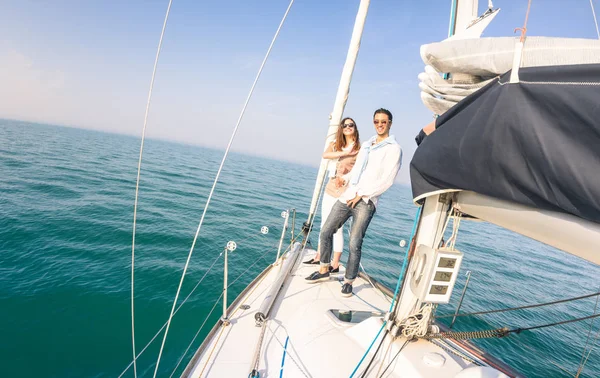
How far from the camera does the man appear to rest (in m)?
2.96

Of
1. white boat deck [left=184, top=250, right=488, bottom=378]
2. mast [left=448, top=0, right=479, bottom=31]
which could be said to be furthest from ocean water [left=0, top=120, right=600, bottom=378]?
mast [left=448, top=0, right=479, bottom=31]

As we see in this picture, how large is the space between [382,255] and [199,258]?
256 inches

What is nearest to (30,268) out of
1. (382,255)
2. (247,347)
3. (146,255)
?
(146,255)

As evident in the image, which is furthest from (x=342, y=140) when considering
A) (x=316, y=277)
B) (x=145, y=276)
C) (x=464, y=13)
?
(x=145, y=276)

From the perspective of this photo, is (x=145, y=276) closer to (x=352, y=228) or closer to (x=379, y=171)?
(x=352, y=228)

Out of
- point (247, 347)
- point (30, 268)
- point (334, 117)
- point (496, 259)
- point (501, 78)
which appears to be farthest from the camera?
point (496, 259)

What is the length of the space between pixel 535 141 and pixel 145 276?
6.69 meters

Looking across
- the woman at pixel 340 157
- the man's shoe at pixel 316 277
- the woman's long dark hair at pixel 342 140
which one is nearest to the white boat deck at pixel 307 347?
the man's shoe at pixel 316 277

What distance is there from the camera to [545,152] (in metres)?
1.16

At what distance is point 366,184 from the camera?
3070mm

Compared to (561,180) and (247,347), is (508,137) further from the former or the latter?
(247,347)

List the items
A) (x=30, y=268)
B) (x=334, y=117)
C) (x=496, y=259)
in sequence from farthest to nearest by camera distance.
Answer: (x=496, y=259), (x=30, y=268), (x=334, y=117)

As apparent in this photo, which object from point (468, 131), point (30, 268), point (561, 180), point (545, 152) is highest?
point (468, 131)

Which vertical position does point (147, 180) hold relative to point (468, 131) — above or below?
below
